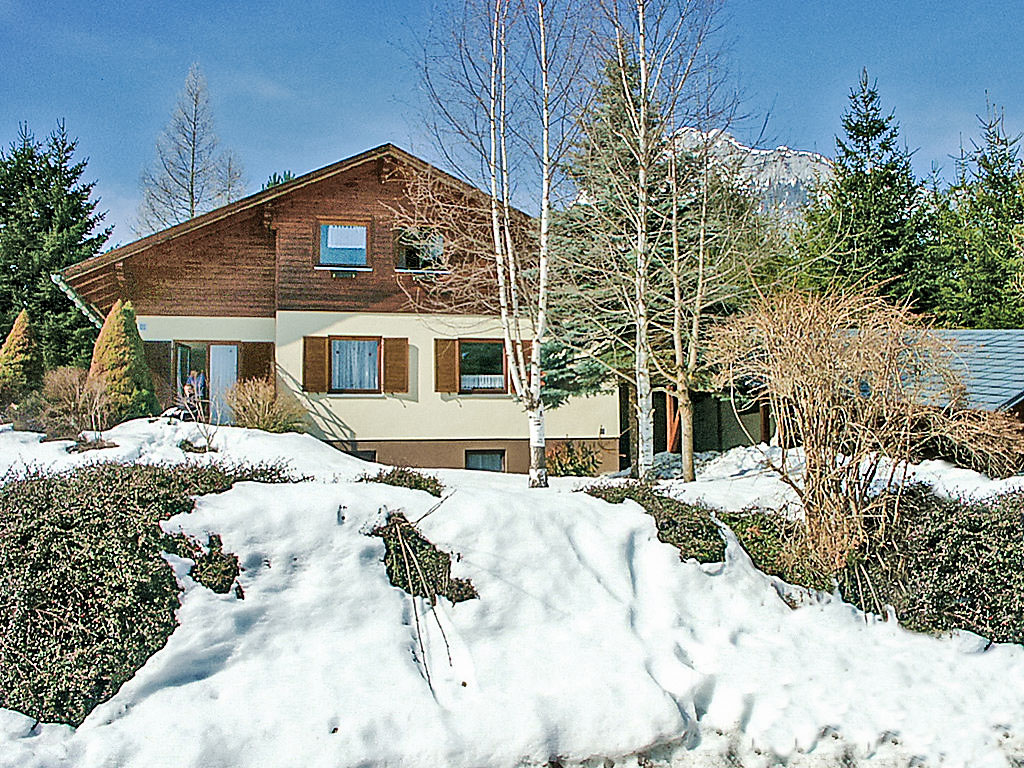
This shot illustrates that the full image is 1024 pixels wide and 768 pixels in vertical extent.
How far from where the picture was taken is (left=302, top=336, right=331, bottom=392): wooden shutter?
648 inches

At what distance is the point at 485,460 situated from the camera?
56.1 ft

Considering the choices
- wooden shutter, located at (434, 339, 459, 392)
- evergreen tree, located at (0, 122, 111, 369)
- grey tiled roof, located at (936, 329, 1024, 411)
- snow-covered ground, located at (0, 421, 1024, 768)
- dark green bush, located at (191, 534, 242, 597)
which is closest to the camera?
snow-covered ground, located at (0, 421, 1024, 768)

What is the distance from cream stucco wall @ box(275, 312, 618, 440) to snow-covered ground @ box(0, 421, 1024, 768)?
9486mm

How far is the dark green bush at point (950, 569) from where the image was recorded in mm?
6707

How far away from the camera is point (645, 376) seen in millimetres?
12391

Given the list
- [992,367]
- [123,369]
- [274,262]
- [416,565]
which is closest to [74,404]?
[123,369]

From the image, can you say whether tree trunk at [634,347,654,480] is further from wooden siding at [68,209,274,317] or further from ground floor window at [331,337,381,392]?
wooden siding at [68,209,274,317]

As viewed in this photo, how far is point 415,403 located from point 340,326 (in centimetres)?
222

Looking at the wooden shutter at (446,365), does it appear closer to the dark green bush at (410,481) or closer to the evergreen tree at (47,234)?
the dark green bush at (410,481)

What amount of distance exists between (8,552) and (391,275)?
12.0m

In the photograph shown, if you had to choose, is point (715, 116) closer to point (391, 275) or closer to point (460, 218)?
point (460, 218)

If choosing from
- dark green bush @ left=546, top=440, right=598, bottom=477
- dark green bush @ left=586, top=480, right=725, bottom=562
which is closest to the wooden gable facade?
dark green bush @ left=546, top=440, right=598, bottom=477

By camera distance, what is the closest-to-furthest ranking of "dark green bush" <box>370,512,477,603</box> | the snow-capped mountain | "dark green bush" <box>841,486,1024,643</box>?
"dark green bush" <box>370,512,477,603</box> → "dark green bush" <box>841,486,1024,643</box> → the snow-capped mountain

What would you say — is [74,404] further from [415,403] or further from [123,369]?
[415,403]
